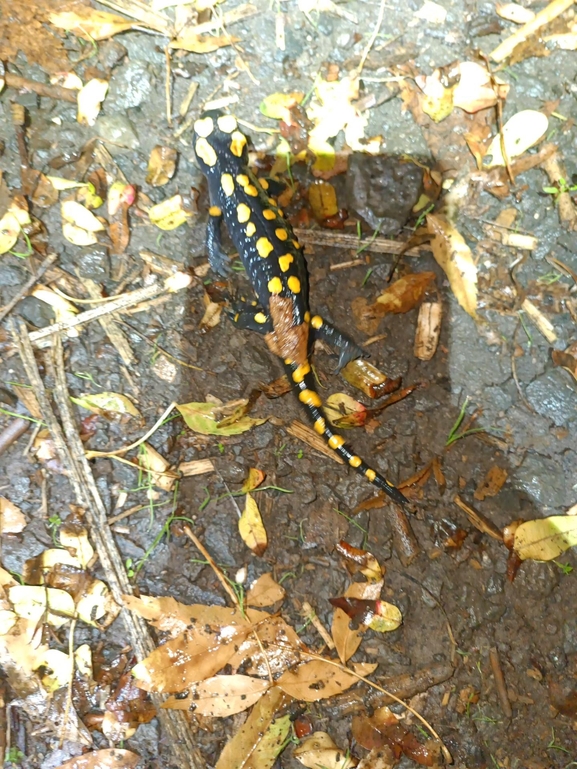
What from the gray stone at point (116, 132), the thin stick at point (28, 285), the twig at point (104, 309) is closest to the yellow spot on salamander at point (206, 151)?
the gray stone at point (116, 132)

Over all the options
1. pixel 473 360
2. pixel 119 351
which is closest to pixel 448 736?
pixel 473 360

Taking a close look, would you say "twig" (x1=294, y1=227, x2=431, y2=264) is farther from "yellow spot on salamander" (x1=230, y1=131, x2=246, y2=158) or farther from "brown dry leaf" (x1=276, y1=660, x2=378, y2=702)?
"brown dry leaf" (x1=276, y1=660, x2=378, y2=702)

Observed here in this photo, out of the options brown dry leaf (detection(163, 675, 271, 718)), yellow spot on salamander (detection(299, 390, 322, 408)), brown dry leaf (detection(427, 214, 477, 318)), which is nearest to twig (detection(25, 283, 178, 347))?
yellow spot on salamander (detection(299, 390, 322, 408))

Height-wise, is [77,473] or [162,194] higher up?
[162,194]

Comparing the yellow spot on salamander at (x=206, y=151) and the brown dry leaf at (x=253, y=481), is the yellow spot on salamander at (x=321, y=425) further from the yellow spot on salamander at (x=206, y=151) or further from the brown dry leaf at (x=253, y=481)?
the yellow spot on salamander at (x=206, y=151)

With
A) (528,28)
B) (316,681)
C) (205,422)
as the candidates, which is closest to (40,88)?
(205,422)

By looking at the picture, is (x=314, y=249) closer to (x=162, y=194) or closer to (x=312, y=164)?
(x=312, y=164)

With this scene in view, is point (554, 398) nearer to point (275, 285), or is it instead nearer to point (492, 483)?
point (492, 483)
